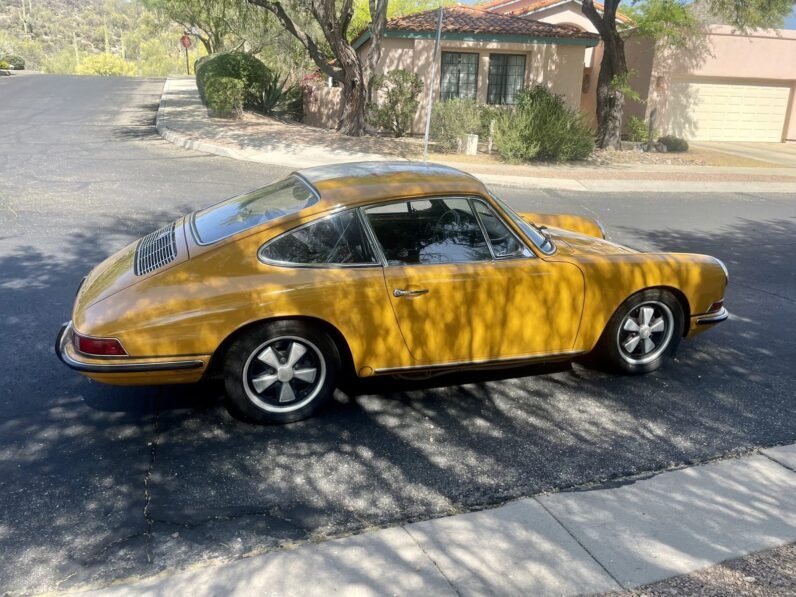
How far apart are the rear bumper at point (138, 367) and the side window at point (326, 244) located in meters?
0.78

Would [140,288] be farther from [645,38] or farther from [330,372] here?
[645,38]

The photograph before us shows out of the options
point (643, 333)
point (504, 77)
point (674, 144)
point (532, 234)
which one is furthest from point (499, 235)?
point (674, 144)

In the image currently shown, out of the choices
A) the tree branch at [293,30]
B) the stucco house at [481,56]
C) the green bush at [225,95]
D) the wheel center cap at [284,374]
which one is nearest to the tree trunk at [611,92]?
the stucco house at [481,56]

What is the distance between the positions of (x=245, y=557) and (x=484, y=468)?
1426 millimetres

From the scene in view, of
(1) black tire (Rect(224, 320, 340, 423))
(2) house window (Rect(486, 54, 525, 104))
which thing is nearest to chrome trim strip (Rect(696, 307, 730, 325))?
(1) black tire (Rect(224, 320, 340, 423))

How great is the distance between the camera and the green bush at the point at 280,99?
23.2m

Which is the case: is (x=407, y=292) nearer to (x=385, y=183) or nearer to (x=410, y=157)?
(x=385, y=183)

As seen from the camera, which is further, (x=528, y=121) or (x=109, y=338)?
(x=528, y=121)

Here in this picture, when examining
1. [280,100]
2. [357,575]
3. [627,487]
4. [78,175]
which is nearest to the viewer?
[357,575]

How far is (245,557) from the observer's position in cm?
323

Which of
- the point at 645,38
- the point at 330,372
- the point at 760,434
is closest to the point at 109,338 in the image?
the point at 330,372


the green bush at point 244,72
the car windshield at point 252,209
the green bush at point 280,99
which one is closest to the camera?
the car windshield at point 252,209

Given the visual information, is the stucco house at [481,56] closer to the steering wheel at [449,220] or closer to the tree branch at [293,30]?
the tree branch at [293,30]

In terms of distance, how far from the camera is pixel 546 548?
333 cm
